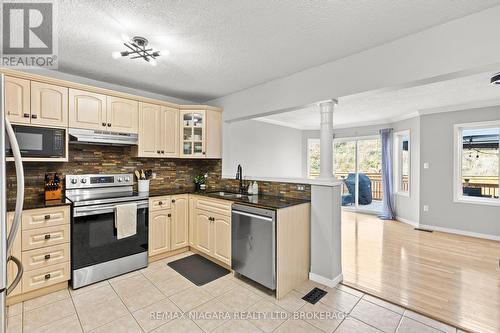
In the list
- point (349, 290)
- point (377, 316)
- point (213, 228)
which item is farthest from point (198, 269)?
point (377, 316)

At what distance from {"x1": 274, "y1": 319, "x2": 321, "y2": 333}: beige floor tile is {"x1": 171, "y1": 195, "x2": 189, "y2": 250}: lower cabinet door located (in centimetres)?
193

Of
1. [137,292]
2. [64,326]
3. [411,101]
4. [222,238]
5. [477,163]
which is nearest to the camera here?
[64,326]

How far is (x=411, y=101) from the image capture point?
13.7 ft

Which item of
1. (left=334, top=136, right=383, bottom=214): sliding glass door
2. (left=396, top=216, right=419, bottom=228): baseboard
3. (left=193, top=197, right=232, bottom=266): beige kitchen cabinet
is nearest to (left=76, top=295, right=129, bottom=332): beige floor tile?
(left=193, top=197, right=232, bottom=266): beige kitchen cabinet

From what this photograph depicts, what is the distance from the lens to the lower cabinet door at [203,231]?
312cm

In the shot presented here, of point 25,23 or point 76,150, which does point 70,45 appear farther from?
point 76,150

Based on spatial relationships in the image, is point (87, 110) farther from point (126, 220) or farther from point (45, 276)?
point (45, 276)

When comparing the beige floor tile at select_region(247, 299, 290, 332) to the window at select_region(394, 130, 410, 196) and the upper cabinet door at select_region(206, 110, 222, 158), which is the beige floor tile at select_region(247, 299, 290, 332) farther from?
the window at select_region(394, 130, 410, 196)

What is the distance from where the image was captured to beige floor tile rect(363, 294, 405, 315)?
2131 mm

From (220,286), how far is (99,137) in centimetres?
229

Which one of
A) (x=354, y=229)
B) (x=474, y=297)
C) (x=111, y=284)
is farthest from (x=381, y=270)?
(x=111, y=284)

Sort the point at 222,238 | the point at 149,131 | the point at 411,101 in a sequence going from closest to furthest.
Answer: the point at 222,238, the point at 149,131, the point at 411,101

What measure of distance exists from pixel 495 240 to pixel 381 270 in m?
2.89

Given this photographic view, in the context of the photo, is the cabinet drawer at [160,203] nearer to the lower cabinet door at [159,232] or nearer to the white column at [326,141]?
the lower cabinet door at [159,232]
